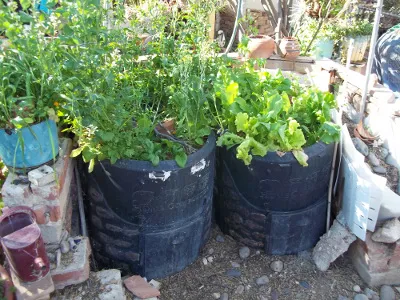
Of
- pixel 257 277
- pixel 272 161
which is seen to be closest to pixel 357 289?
pixel 257 277

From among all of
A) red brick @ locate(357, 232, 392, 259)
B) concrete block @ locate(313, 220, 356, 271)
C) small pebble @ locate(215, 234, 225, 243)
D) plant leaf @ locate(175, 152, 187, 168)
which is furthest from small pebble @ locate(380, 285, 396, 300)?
plant leaf @ locate(175, 152, 187, 168)

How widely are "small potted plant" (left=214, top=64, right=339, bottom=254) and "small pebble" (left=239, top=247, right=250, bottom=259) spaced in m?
0.04

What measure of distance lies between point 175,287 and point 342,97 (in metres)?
1.70

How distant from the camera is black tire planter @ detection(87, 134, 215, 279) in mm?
2061

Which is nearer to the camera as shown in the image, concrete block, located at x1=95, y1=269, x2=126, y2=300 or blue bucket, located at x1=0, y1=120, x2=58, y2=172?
blue bucket, located at x1=0, y1=120, x2=58, y2=172

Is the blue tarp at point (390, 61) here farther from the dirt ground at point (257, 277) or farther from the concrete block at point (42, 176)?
the concrete block at point (42, 176)

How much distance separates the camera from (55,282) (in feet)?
6.31

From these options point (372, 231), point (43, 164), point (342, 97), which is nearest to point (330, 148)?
point (372, 231)

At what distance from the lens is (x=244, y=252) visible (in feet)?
8.33

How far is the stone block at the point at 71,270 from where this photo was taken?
75.5 inches

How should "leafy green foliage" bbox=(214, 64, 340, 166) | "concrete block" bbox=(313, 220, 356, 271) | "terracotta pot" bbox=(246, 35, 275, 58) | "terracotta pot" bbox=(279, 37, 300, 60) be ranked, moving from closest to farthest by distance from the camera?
"leafy green foliage" bbox=(214, 64, 340, 166)
"concrete block" bbox=(313, 220, 356, 271)
"terracotta pot" bbox=(246, 35, 275, 58)
"terracotta pot" bbox=(279, 37, 300, 60)

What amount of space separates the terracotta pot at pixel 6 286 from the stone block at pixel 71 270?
19 centimetres

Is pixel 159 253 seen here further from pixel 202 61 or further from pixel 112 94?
pixel 202 61

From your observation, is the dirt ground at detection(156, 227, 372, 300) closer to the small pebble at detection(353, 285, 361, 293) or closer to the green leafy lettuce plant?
the small pebble at detection(353, 285, 361, 293)
